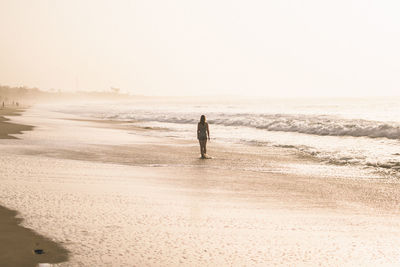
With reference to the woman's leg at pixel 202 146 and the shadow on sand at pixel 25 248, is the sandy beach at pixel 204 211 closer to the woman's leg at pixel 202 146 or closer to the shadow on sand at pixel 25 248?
the shadow on sand at pixel 25 248

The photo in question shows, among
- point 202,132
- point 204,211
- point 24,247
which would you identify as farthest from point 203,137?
point 24,247

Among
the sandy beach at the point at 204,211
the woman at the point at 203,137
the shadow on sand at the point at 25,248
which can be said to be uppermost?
the woman at the point at 203,137

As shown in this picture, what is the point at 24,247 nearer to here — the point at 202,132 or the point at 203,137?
the point at 203,137

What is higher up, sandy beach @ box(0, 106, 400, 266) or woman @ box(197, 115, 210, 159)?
woman @ box(197, 115, 210, 159)

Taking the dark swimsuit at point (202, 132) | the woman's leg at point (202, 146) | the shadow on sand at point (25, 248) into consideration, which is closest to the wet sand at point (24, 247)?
the shadow on sand at point (25, 248)

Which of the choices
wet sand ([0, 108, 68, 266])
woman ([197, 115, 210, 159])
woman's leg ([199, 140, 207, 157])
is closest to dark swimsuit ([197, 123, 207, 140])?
woman ([197, 115, 210, 159])

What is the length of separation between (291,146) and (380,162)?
6505 mm

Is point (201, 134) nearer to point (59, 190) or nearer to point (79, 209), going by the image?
point (59, 190)

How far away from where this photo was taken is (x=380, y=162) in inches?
587

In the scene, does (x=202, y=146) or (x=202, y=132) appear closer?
(x=202, y=146)

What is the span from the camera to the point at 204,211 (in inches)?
309

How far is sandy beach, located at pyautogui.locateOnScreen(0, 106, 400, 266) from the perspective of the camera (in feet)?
18.3

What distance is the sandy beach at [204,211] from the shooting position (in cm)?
558

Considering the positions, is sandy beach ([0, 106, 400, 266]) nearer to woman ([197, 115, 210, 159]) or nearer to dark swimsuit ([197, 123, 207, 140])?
woman ([197, 115, 210, 159])
